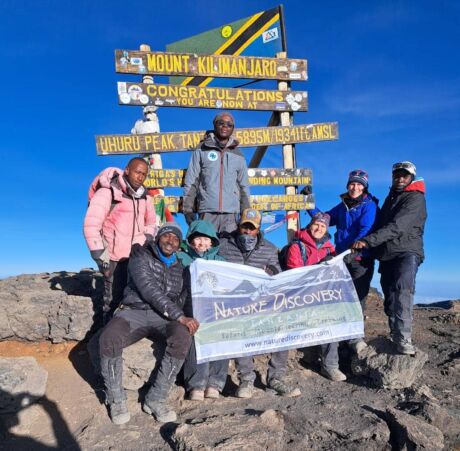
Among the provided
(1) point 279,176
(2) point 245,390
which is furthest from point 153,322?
(1) point 279,176

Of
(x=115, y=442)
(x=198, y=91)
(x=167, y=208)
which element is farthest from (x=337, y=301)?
(x=198, y=91)

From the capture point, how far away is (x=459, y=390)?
5.51 meters

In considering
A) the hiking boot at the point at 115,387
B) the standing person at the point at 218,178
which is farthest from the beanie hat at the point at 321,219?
the hiking boot at the point at 115,387

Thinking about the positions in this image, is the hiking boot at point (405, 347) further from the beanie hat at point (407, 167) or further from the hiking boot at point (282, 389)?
the beanie hat at point (407, 167)

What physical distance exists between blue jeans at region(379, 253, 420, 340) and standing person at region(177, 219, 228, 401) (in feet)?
8.87

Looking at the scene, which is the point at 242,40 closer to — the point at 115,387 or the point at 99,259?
the point at 99,259

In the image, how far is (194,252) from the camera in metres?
5.60

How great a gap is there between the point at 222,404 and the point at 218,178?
12.5 feet

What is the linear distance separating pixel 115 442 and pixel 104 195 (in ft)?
10.5

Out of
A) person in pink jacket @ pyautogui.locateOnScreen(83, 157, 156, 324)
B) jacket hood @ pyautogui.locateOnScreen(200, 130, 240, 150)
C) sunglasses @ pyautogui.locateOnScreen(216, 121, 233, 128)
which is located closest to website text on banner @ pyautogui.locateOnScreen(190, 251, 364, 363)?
person in pink jacket @ pyautogui.locateOnScreen(83, 157, 156, 324)

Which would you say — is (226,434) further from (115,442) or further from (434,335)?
(434,335)

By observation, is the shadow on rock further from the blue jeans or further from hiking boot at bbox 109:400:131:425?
the blue jeans

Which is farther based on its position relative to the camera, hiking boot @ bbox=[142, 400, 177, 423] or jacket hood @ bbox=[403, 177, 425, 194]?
jacket hood @ bbox=[403, 177, 425, 194]

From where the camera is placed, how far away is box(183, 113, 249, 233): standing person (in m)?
6.94
